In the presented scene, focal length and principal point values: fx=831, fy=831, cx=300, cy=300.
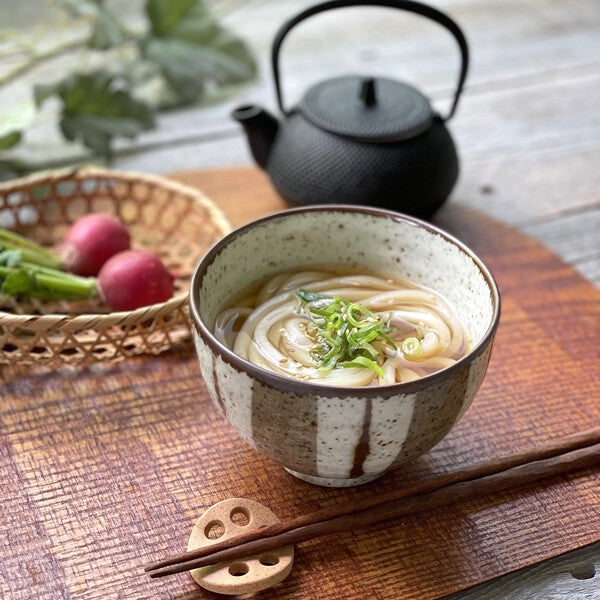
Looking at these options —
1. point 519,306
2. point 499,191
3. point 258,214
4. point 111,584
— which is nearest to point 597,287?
point 519,306

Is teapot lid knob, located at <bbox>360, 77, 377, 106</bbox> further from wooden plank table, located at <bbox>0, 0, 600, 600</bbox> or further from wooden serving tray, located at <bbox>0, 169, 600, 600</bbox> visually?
wooden serving tray, located at <bbox>0, 169, 600, 600</bbox>

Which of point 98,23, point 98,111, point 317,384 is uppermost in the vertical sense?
point 317,384

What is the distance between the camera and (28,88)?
7.13 feet

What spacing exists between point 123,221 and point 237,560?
848 mm

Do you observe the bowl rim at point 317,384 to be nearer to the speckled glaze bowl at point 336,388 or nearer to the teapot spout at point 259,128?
the speckled glaze bowl at point 336,388

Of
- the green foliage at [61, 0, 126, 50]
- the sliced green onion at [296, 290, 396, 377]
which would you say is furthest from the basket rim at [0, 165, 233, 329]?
the green foliage at [61, 0, 126, 50]

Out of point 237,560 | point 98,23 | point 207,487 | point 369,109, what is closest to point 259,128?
point 369,109

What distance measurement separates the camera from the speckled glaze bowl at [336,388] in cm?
88

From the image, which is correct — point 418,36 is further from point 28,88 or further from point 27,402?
point 27,402

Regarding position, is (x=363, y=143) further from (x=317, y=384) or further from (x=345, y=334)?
(x=317, y=384)

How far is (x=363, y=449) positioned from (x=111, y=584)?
0.32 meters

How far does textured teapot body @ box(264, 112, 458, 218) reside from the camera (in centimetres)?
151

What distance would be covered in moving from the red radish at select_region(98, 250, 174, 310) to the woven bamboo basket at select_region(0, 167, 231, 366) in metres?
0.05

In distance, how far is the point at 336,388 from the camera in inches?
33.8
